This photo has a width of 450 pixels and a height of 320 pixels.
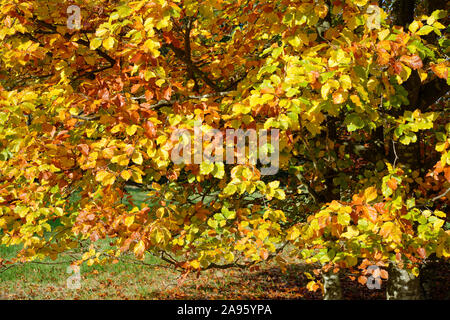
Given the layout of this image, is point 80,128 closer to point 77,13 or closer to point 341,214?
point 77,13

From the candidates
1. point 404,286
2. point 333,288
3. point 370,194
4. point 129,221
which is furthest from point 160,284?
point 370,194

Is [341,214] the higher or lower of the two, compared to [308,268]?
higher

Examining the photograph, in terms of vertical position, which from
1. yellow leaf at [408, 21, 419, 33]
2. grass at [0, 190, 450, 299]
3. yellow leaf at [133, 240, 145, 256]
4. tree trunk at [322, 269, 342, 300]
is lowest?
grass at [0, 190, 450, 299]

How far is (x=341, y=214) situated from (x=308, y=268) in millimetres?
9761

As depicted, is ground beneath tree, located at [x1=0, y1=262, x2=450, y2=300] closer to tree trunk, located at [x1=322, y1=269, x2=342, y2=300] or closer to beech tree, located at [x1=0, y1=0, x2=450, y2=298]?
tree trunk, located at [x1=322, y1=269, x2=342, y2=300]

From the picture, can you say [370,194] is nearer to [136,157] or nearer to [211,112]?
[211,112]

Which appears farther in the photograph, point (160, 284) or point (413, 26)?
point (160, 284)

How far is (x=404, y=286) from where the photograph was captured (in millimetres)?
5191

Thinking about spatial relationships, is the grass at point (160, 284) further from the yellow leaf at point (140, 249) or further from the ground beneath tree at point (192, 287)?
the yellow leaf at point (140, 249)

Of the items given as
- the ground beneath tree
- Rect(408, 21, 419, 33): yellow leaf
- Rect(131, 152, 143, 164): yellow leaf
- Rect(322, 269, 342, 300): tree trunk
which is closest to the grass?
the ground beneath tree

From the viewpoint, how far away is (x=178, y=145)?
2666 mm

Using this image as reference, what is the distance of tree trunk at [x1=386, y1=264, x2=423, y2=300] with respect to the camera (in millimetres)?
5152
